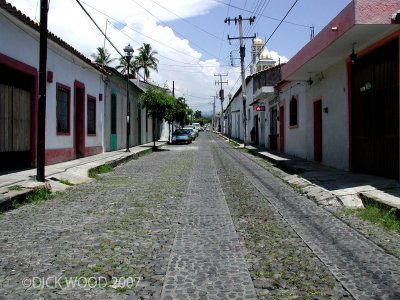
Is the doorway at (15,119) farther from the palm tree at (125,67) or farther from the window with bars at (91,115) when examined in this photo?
the palm tree at (125,67)

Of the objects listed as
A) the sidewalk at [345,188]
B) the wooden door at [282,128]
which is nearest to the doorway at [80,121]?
the sidewalk at [345,188]

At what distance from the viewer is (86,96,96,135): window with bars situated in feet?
58.8

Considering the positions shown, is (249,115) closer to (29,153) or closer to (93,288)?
(29,153)

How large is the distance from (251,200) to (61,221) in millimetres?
3660

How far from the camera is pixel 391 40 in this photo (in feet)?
29.9

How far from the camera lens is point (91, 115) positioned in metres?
18.4

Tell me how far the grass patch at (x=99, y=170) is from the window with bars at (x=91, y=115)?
147 inches

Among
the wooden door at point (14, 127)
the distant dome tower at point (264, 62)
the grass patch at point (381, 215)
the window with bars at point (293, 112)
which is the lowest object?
the grass patch at point (381, 215)

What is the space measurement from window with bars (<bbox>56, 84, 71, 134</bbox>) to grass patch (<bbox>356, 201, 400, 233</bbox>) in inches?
411

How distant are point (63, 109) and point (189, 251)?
448 inches

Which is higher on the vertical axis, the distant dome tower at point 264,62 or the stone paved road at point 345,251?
the distant dome tower at point 264,62

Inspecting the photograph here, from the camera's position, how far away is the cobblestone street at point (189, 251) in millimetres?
3707

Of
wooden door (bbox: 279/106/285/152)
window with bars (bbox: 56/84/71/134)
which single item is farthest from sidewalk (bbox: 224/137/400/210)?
wooden door (bbox: 279/106/285/152)

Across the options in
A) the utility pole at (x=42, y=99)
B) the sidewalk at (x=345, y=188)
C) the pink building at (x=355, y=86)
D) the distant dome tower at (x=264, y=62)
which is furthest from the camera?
the distant dome tower at (x=264, y=62)
